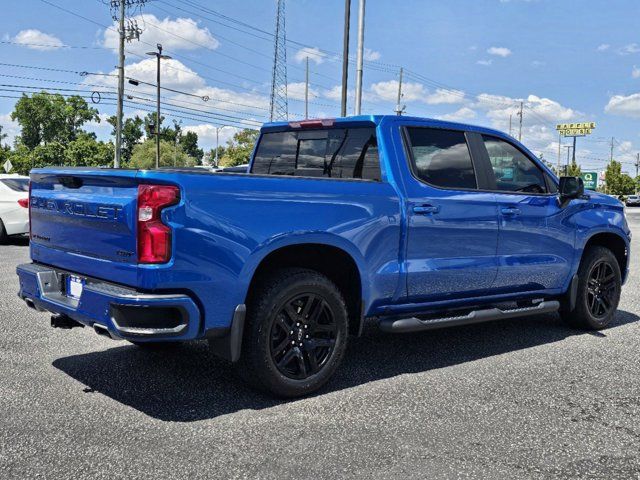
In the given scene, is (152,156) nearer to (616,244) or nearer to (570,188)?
(616,244)

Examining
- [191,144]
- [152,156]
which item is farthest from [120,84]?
[191,144]

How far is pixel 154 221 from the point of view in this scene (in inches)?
136

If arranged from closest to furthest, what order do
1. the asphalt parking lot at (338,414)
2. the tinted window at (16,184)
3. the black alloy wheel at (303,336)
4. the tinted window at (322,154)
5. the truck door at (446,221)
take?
the asphalt parking lot at (338,414) < the black alloy wheel at (303,336) < the truck door at (446,221) < the tinted window at (322,154) < the tinted window at (16,184)

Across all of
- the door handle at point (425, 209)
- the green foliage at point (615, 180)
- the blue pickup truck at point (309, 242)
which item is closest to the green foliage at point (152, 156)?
the green foliage at point (615, 180)

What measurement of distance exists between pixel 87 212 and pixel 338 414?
198 cm

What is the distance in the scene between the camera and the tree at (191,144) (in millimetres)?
153875

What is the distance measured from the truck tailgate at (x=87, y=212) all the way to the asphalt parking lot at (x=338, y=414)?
3.18 feet

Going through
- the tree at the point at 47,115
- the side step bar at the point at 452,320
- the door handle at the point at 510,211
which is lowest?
the side step bar at the point at 452,320

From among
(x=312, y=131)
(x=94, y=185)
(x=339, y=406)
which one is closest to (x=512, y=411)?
(x=339, y=406)

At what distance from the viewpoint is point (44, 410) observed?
377 cm

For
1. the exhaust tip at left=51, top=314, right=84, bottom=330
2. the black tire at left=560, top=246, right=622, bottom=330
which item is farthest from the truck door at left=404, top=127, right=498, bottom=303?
the exhaust tip at left=51, top=314, right=84, bottom=330

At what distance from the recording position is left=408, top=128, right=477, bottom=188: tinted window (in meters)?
4.82

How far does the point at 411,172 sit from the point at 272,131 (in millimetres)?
1500

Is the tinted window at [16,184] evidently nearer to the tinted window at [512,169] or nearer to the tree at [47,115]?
the tinted window at [512,169]
